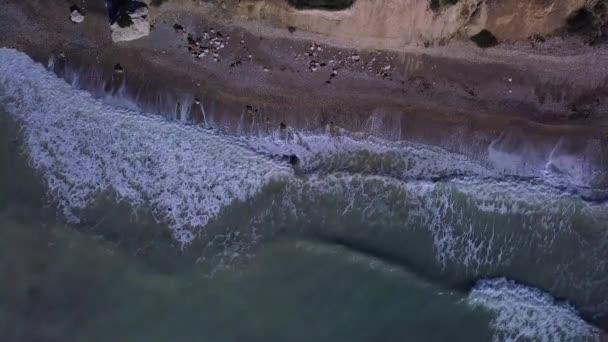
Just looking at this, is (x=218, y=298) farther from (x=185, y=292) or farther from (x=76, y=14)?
(x=76, y=14)

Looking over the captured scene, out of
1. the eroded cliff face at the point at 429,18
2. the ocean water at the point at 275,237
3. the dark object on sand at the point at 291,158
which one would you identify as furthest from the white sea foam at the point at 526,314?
the eroded cliff face at the point at 429,18

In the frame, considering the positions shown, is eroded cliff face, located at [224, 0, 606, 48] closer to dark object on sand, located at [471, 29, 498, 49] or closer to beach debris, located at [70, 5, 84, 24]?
dark object on sand, located at [471, 29, 498, 49]

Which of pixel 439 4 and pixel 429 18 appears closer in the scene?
pixel 439 4

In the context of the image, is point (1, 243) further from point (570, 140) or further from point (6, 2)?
point (570, 140)

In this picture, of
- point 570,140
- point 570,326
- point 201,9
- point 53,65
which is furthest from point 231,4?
point 570,326

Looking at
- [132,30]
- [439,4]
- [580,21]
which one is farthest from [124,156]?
[580,21]

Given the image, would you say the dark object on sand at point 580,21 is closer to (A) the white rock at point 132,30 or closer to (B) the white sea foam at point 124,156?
(B) the white sea foam at point 124,156
